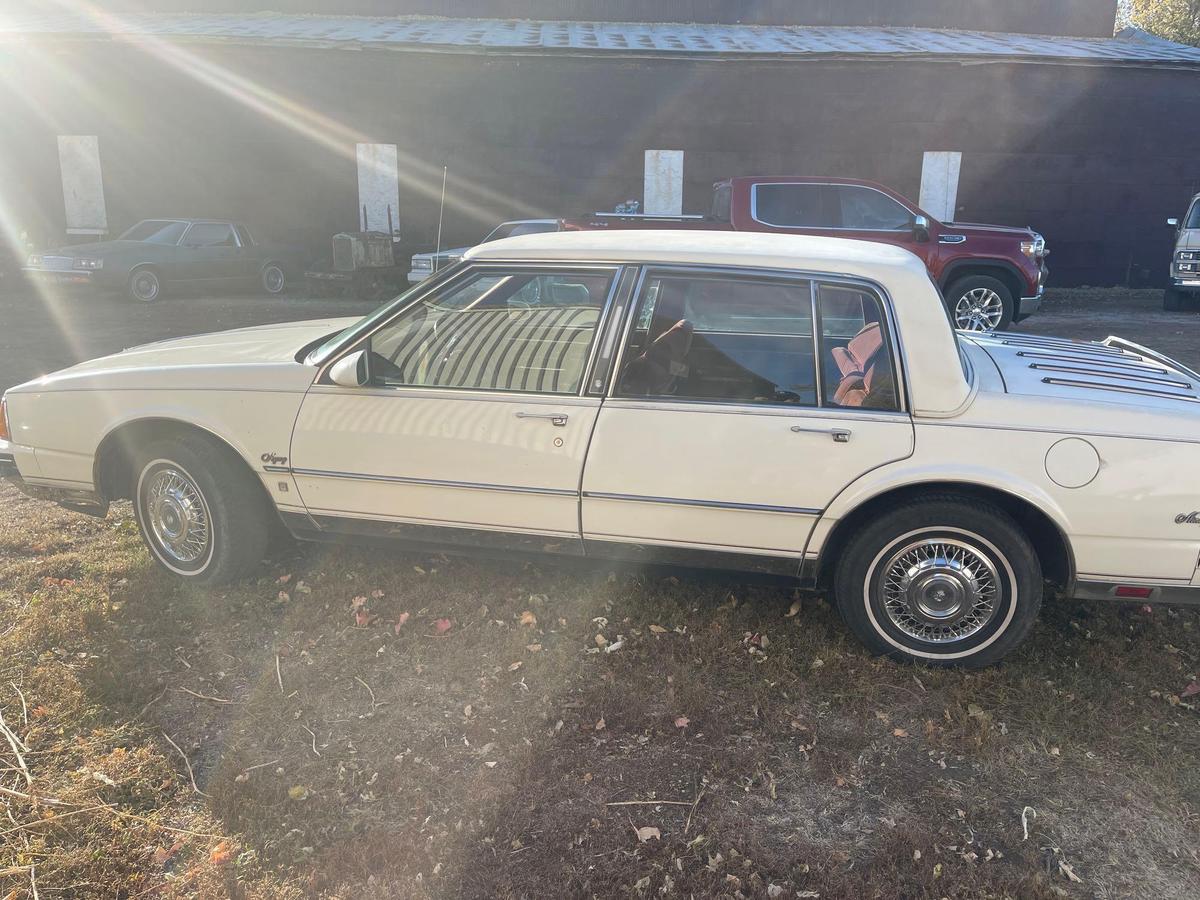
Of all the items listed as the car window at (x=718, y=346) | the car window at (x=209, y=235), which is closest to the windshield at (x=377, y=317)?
the car window at (x=718, y=346)

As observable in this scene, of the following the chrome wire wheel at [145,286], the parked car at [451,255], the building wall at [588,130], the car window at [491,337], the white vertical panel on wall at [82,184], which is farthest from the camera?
the white vertical panel on wall at [82,184]

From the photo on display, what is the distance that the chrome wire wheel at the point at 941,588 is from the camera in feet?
10.4

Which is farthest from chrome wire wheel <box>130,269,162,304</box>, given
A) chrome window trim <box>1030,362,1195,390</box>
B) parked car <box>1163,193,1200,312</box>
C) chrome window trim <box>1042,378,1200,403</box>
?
A: parked car <box>1163,193,1200,312</box>

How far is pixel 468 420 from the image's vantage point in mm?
3447

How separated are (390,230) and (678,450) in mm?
14197

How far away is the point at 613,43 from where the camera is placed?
1619 centimetres

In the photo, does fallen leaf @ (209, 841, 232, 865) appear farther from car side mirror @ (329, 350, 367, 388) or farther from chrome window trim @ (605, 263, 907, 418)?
chrome window trim @ (605, 263, 907, 418)

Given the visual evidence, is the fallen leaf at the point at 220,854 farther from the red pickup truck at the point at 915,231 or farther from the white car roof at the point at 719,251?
the red pickup truck at the point at 915,231

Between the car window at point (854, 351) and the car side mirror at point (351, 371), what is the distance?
187cm

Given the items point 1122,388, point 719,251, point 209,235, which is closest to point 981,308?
point 1122,388

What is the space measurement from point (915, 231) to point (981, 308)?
126cm

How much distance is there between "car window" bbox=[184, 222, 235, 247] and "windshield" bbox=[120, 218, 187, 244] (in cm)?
15

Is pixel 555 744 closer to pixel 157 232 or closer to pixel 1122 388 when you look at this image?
pixel 1122 388

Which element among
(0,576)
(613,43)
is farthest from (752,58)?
(0,576)
